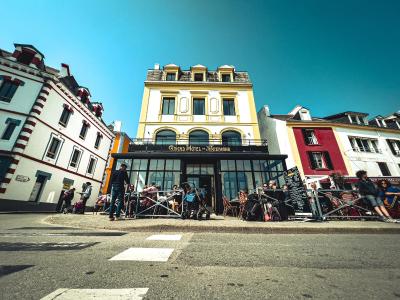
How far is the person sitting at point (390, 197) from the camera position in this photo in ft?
21.1

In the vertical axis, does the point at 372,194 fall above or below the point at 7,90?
below

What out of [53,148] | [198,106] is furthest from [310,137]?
[53,148]

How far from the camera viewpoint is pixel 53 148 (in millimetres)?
14328

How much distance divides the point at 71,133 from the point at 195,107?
1187cm

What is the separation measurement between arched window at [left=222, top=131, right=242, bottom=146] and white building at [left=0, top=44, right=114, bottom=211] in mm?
14075

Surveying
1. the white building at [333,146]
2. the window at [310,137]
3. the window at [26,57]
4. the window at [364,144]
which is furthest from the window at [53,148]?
the window at [364,144]

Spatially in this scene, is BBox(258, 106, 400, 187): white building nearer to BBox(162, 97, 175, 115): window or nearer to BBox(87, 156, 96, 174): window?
BBox(162, 97, 175, 115): window

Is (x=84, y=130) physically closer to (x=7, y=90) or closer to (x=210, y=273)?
(x=7, y=90)

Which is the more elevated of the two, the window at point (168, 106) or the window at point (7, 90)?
the window at point (168, 106)

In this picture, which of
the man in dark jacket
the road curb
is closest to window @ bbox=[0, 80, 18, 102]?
the road curb

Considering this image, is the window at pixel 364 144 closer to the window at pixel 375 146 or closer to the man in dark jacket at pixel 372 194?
the window at pixel 375 146

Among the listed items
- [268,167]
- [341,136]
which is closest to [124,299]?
[268,167]

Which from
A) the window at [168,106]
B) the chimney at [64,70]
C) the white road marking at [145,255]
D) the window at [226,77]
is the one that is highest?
the window at [226,77]

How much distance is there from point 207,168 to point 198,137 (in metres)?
3.55
